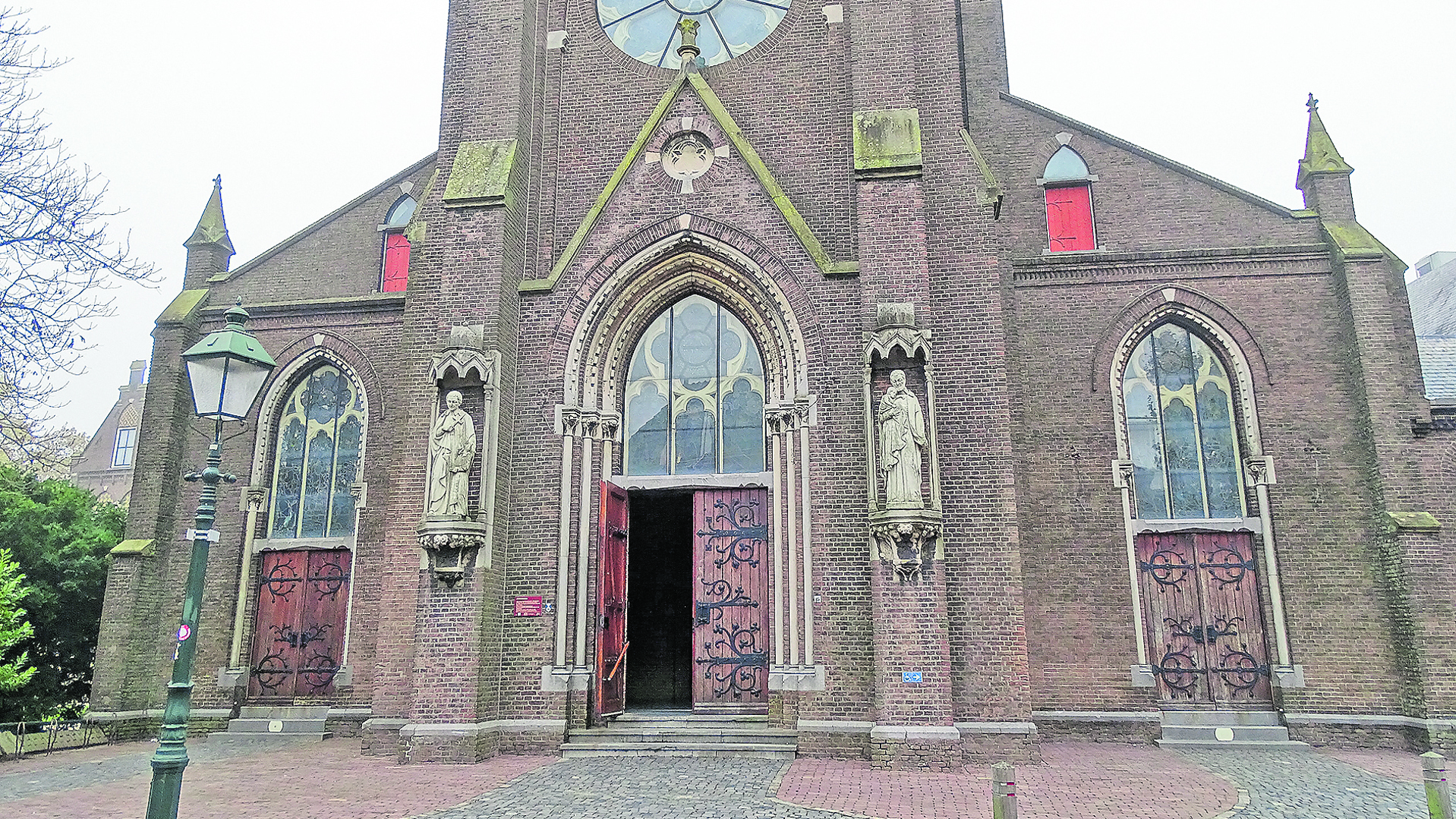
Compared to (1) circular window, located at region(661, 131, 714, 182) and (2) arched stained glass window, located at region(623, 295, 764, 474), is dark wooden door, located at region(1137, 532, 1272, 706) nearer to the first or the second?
(2) arched stained glass window, located at region(623, 295, 764, 474)

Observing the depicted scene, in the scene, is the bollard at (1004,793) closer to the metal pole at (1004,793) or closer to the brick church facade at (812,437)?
the metal pole at (1004,793)

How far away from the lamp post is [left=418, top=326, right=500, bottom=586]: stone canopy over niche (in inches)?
166

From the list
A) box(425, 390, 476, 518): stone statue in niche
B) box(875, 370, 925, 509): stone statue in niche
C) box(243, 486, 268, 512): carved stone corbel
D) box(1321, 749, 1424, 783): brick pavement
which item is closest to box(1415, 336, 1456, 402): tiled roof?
box(1321, 749, 1424, 783): brick pavement

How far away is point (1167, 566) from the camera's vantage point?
15.0 meters

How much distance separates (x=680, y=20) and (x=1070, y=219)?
24.8 ft

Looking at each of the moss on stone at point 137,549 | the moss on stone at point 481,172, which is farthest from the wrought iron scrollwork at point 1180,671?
the moss on stone at point 137,549

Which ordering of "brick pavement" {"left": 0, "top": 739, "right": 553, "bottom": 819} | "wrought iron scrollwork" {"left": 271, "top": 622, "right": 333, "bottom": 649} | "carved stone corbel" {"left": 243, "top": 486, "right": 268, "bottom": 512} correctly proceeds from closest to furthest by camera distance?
"brick pavement" {"left": 0, "top": 739, "right": 553, "bottom": 819}
"wrought iron scrollwork" {"left": 271, "top": 622, "right": 333, "bottom": 649}
"carved stone corbel" {"left": 243, "top": 486, "right": 268, "bottom": 512}

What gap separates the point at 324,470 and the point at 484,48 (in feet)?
26.1

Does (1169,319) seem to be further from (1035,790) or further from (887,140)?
(1035,790)

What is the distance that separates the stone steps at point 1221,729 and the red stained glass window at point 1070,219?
7.79m

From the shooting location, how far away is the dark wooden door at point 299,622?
16.2 meters

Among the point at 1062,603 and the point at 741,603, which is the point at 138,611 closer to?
the point at 741,603

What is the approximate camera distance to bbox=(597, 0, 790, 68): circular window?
49.8ft

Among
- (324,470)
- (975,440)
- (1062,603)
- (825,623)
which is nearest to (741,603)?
(825,623)
